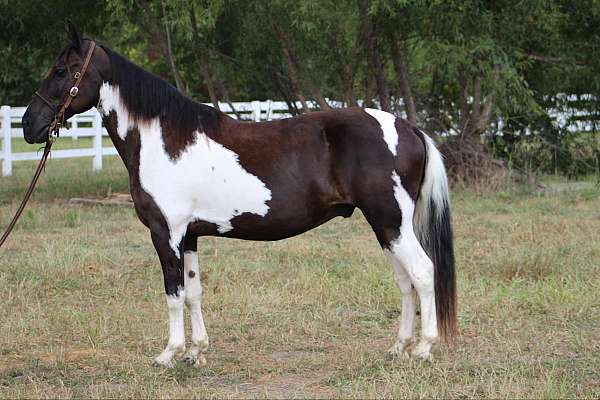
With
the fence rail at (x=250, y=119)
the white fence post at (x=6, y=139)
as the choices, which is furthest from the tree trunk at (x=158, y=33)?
the white fence post at (x=6, y=139)

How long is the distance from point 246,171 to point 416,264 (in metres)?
1.09

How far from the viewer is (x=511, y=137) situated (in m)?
14.1

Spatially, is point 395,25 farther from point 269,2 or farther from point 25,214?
point 25,214

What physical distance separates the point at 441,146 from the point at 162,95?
837 cm

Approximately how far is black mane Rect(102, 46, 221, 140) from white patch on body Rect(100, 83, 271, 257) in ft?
0.29

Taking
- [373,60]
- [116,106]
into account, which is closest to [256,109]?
[373,60]

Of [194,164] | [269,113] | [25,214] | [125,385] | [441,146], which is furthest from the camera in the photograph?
[269,113]

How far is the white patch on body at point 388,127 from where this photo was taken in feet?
17.2

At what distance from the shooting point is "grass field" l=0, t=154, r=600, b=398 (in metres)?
4.90

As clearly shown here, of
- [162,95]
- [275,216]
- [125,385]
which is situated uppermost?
[162,95]

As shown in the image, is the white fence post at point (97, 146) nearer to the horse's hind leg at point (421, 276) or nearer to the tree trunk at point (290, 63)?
the tree trunk at point (290, 63)

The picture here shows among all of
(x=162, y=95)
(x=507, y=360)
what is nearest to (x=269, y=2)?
(x=162, y=95)

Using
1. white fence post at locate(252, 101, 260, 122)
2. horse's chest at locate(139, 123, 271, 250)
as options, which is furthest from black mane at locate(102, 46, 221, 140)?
white fence post at locate(252, 101, 260, 122)

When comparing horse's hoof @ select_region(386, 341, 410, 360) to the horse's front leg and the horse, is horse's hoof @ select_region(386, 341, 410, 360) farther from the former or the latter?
the horse's front leg
